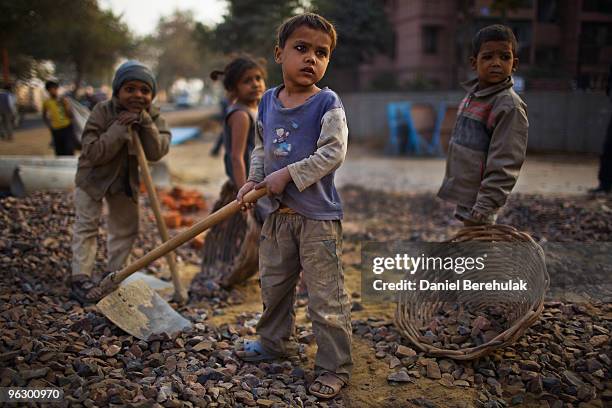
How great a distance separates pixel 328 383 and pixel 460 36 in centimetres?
2254

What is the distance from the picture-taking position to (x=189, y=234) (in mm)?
2688

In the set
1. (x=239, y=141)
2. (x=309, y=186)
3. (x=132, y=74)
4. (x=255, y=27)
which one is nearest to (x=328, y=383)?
(x=309, y=186)

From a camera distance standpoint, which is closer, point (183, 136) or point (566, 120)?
point (566, 120)

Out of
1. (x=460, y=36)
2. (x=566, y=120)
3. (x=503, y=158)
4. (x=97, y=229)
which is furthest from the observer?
(x=460, y=36)

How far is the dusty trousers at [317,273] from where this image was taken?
2.47 m

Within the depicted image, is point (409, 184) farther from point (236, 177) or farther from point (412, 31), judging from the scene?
point (412, 31)

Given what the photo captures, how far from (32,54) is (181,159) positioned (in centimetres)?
1363

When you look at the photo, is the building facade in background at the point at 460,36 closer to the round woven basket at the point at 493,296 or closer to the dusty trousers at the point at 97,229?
the round woven basket at the point at 493,296

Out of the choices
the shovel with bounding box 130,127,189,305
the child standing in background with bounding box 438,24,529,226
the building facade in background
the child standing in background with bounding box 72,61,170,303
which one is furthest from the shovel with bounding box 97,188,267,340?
the building facade in background

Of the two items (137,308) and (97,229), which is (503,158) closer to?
(137,308)

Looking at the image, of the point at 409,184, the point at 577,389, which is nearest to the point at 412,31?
the point at 409,184

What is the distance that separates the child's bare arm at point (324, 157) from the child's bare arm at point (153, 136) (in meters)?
1.73

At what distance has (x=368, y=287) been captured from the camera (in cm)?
416

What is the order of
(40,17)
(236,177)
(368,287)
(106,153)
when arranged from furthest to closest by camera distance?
(40,17)
(368,287)
(236,177)
(106,153)
